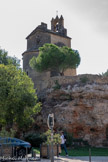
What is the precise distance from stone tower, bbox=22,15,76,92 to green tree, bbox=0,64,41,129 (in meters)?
13.2

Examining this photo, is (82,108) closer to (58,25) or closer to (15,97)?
(15,97)

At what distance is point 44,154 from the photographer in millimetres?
12867

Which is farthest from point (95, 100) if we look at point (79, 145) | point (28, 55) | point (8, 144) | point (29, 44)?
point (29, 44)

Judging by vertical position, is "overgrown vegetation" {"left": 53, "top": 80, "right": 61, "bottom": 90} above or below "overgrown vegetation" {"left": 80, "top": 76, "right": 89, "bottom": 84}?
below

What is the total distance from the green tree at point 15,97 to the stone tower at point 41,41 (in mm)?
13190

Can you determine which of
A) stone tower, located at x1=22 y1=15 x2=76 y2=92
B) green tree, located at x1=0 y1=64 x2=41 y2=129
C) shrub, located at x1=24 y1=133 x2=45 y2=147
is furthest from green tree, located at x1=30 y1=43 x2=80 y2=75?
shrub, located at x1=24 y1=133 x2=45 y2=147

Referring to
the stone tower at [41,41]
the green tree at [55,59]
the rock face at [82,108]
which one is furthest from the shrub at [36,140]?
the stone tower at [41,41]

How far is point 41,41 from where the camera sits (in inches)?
1501

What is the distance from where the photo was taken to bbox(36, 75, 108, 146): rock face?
21.9m

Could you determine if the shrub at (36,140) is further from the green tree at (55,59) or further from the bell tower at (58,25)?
the bell tower at (58,25)

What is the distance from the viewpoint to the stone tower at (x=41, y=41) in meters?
34.8

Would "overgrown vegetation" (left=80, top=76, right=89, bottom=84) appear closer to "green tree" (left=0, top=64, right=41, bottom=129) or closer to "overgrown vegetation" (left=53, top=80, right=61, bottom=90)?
"overgrown vegetation" (left=53, top=80, right=61, bottom=90)

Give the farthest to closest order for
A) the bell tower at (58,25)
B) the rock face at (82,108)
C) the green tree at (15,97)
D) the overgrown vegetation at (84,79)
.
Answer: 1. the bell tower at (58,25)
2. the overgrown vegetation at (84,79)
3. the rock face at (82,108)
4. the green tree at (15,97)

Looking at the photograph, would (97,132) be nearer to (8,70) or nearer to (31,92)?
(31,92)
